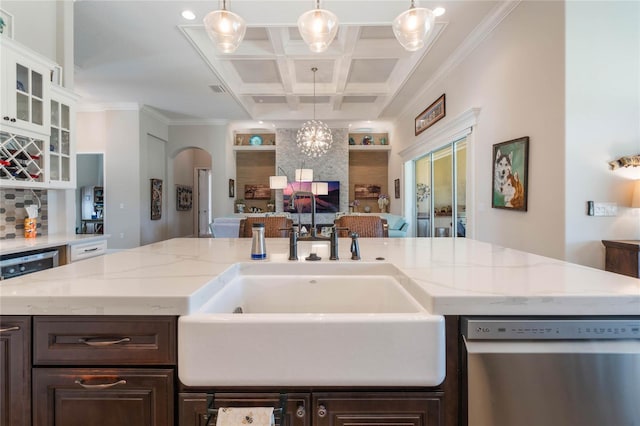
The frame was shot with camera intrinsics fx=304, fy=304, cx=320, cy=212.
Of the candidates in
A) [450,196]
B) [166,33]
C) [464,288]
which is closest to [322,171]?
[450,196]

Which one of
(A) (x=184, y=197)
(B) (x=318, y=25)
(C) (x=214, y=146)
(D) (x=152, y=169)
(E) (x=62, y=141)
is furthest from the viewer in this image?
(A) (x=184, y=197)

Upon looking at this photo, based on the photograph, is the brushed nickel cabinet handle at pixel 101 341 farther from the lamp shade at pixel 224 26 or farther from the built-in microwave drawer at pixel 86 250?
the built-in microwave drawer at pixel 86 250

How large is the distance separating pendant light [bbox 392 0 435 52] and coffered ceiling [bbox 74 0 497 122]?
1.39 m

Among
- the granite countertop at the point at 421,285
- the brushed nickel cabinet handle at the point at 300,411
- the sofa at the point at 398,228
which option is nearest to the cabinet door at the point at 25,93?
the granite countertop at the point at 421,285

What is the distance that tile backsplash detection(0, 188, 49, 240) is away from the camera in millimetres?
2777

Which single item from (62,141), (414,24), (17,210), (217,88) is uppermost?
(217,88)

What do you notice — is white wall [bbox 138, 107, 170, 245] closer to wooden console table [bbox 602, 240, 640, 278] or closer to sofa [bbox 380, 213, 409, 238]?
sofa [bbox 380, 213, 409, 238]

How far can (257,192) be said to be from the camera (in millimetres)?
9109

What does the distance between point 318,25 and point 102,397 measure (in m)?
2.23

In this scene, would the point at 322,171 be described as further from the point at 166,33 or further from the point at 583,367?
the point at 583,367

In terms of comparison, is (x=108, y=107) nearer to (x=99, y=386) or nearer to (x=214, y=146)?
(x=214, y=146)

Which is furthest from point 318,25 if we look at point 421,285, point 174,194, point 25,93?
point 174,194

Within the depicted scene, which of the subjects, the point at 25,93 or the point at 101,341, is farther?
the point at 25,93

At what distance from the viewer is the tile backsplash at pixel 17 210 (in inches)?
109
